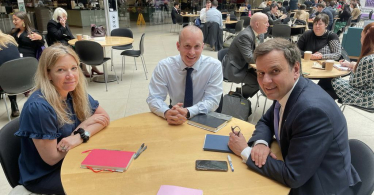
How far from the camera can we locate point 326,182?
1.25 metres

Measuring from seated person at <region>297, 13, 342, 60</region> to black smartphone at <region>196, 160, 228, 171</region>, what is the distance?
309 cm

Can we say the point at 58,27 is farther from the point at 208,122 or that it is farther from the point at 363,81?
the point at 363,81

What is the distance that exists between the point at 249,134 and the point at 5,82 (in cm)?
317

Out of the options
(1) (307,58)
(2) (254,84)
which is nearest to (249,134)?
(2) (254,84)

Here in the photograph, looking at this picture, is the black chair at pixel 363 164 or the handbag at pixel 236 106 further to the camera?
the handbag at pixel 236 106

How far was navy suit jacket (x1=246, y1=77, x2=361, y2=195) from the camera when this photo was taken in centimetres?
118

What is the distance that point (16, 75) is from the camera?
338cm

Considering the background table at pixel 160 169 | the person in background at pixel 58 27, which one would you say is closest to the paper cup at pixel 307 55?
the background table at pixel 160 169

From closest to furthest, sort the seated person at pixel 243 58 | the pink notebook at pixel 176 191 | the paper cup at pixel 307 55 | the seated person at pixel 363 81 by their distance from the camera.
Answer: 1. the pink notebook at pixel 176 191
2. the seated person at pixel 363 81
3. the seated person at pixel 243 58
4. the paper cup at pixel 307 55

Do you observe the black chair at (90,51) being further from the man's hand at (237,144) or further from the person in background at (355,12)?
the person in background at (355,12)

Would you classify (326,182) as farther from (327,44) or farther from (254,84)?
(327,44)

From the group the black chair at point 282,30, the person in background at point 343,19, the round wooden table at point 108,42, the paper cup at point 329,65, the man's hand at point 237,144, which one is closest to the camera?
the man's hand at point 237,144

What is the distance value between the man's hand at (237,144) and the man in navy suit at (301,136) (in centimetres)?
3

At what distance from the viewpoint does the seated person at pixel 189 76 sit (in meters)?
2.18
